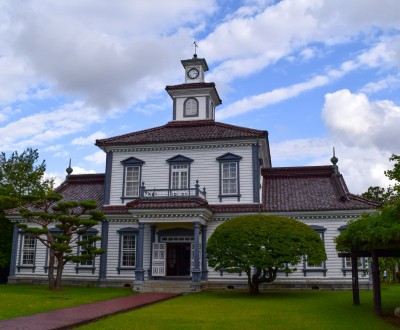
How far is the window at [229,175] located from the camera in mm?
24297

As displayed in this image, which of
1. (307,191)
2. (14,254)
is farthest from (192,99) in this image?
(14,254)


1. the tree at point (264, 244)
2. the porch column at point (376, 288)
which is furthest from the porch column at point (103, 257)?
the porch column at point (376, 288)

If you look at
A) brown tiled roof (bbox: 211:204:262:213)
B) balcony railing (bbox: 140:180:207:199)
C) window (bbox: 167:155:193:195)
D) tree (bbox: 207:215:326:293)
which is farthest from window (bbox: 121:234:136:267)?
tree (bbox: 207:215:326:293)

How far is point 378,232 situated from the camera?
1225cm

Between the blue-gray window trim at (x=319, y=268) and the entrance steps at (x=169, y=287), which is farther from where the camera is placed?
the blue-gray window trim at (x=319, y=268)

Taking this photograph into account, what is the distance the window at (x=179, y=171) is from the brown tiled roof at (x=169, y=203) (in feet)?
7.84

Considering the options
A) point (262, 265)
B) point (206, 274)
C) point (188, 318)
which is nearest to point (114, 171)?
point (206, 274)

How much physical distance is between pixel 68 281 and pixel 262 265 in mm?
11790

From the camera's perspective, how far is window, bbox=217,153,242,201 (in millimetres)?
24297

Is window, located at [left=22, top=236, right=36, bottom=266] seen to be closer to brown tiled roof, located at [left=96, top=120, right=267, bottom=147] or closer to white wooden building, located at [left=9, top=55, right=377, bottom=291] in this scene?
white wooden building, located at [left=9, top=55, right=377, bottom=291]

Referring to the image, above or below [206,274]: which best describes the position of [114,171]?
above

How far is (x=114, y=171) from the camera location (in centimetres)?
2589

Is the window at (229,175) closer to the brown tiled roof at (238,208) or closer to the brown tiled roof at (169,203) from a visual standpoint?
the brown tiled roof at (238,208)

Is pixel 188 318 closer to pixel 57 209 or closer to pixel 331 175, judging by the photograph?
pixel 57 209
